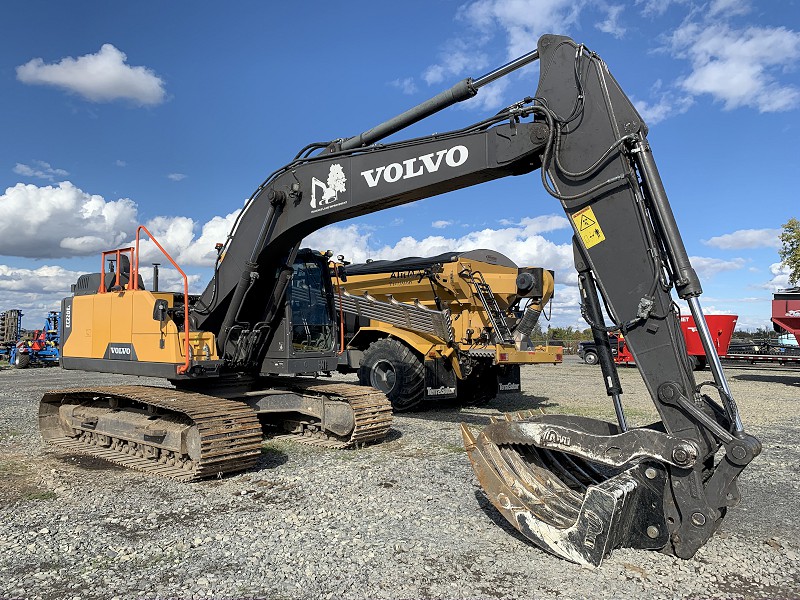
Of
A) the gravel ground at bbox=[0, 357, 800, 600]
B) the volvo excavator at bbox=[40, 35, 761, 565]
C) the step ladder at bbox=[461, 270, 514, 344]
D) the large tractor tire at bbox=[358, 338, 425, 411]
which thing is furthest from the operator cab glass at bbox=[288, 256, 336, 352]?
the step ladder at bbox=[461, 270, 514, 344]

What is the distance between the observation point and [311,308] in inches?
329

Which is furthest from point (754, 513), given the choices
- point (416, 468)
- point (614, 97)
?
point (614, 97)

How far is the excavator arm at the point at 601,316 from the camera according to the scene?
413 centimetres

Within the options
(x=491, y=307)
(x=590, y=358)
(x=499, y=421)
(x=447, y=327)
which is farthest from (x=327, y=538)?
(x=590, y=358)

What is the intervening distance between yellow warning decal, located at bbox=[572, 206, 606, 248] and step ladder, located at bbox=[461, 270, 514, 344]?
6.16 m

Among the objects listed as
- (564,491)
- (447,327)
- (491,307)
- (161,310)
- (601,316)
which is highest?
(491,307)

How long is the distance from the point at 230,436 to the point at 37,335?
27020mm

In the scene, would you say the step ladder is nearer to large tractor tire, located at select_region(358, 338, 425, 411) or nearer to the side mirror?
large tractor tire, located at select_region(358, 338, 425, 411)

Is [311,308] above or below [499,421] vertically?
above

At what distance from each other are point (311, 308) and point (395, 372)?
3.40 m

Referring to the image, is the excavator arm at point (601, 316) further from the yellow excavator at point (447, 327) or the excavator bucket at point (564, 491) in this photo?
the yellow excavator at point (447, 327)

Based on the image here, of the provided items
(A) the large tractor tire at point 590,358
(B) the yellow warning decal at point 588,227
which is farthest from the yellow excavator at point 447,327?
(A) the large tractor tire at point 590,358

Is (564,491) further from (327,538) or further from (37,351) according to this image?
(37,351)

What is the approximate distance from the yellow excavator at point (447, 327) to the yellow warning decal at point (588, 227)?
5830mm
